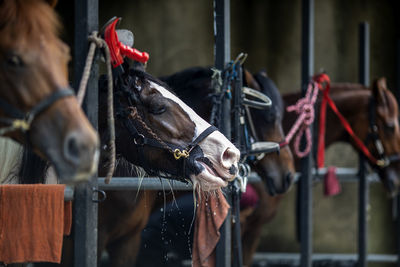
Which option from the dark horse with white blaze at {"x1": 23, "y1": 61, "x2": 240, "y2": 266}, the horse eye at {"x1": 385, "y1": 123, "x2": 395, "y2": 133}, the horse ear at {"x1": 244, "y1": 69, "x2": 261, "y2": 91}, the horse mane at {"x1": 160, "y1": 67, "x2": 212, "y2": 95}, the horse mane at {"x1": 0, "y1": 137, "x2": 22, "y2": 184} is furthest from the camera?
the horse eye at {"x1": 385, "y1": 123, "x2": 395, "y2": 133}

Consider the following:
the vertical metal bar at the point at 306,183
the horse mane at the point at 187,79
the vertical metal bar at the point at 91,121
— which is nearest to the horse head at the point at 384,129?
the vertical metal bar at the point at 306,183

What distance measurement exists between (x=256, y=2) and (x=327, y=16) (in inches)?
28.9

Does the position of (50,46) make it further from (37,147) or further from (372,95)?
(372,95)

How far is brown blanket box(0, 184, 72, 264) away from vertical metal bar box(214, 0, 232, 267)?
2.61 feet

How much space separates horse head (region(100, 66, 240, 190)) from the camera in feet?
5.92

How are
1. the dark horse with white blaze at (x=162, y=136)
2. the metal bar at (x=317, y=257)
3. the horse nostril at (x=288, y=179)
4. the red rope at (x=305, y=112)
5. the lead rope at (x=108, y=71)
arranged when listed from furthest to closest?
the metal bar at (x=317, y=257), the red rope at (x=305, y=112), the horse nostril at (x=288, y=179), the dark horse with white blaze at (x=162, y=136), the lead rope at (x=108, y=71)

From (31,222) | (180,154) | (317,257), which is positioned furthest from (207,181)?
(317,257)

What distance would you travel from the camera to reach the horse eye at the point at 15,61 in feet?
4.03

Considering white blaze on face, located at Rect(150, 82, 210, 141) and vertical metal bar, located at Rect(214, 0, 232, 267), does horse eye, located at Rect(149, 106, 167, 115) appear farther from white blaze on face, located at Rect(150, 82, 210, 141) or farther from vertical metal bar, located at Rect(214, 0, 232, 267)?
vertical metal bar, located at Rect(214, 0, 232, 267)

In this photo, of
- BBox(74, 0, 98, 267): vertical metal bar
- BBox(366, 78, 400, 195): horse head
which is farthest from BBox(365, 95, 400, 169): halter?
BBox(74, 0, 98, 267): vertical metal bar

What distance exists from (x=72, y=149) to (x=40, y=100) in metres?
0.14

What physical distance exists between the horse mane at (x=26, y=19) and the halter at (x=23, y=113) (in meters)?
0.16

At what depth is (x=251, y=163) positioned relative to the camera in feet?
9.05

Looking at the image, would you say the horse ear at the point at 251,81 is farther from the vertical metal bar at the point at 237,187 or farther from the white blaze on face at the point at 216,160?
the white blaze on face at the point at 216,160
